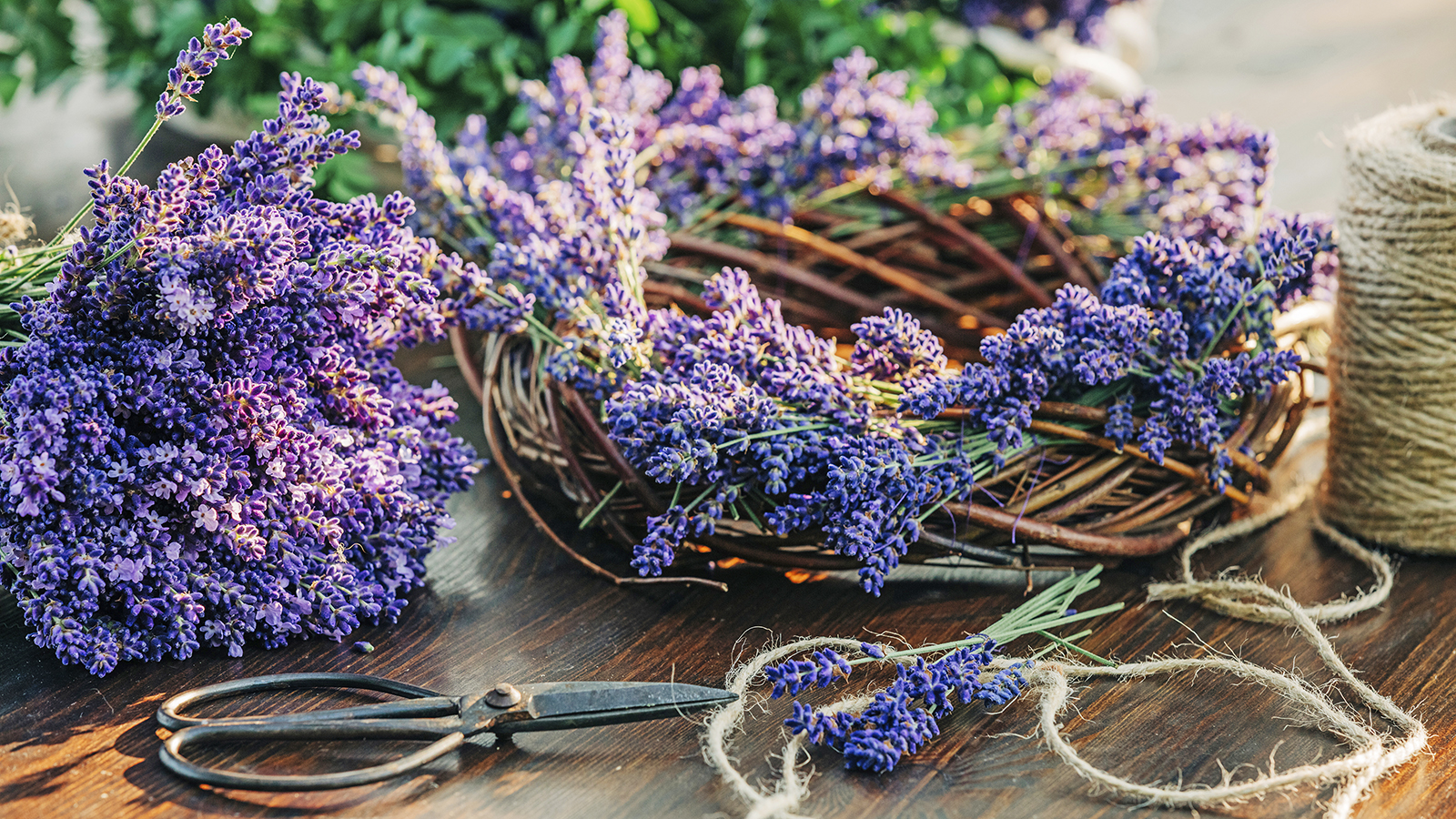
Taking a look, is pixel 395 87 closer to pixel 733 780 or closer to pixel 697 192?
pixel 697 192

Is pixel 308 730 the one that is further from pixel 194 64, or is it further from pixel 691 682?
pixel 194 64

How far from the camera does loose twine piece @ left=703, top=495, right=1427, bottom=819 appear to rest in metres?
0.69

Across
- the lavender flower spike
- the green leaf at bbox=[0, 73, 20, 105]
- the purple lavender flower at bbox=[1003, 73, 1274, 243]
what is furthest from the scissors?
the green leaf at bbox=[0, 73, 20, 105]

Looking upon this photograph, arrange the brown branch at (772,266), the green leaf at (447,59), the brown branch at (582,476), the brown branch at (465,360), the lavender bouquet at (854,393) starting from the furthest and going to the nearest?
1. the green leaf at (447,59)
2. the brown branch at (772,266)
3. the brown branch at (465,360)
4. the brown branch at (582,476)
5. the lavender bouquet at (854,393)

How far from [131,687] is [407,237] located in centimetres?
37

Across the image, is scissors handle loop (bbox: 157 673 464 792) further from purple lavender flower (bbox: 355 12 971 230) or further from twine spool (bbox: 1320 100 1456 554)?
twine spool (bbox: 1320 100 1456 554)

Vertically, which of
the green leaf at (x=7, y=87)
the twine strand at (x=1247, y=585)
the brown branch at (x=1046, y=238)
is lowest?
the twine strand at (x=1247, y=585)

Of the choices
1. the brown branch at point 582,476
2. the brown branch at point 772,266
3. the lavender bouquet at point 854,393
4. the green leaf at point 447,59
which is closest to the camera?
the lavender bouquet at point 854,393

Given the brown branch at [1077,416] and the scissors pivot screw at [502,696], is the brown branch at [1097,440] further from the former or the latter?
the scissors pivot screw at [502,696]

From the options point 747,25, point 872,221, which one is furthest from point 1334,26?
point 872,221

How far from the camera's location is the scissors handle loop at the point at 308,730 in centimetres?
68

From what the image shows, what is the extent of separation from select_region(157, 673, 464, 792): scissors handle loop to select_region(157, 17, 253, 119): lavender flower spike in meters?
0.38

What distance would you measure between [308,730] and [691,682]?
26 cm

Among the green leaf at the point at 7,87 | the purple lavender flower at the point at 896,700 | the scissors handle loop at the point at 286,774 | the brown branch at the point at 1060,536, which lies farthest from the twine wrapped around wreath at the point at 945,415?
the green leaf at the point at 7,87
